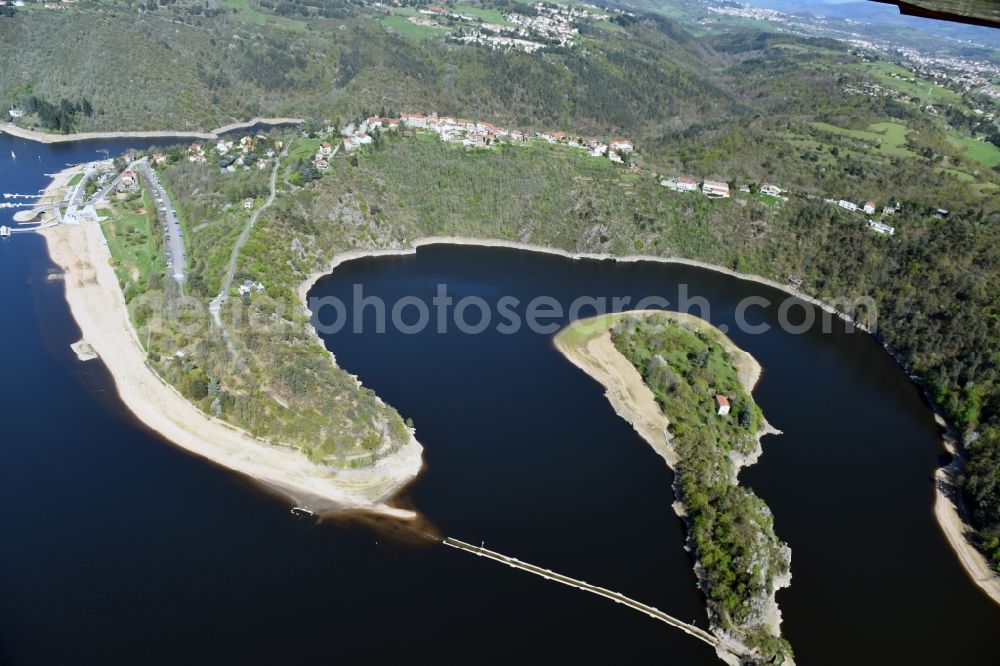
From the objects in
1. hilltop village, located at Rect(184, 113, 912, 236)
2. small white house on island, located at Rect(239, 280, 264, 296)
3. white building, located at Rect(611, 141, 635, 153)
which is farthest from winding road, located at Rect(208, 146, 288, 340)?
white building, located at Rect(611, 141, 635, 153)

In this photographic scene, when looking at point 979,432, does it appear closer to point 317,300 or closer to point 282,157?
point 317,300

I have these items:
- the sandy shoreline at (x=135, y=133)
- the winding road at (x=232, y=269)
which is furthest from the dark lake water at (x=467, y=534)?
the sandy shoreline at (x=135, y=133)

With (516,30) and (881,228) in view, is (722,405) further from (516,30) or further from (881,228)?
(516,30)

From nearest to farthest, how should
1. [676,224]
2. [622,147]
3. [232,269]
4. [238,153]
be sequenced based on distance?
[232,269] < [676,224] < [238,153] < [622,147]

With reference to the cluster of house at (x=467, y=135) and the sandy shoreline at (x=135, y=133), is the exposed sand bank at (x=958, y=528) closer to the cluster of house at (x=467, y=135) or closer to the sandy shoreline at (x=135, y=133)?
the cluster of house at (x=467, y=135)

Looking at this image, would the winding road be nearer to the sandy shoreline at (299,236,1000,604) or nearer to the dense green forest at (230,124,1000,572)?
the dense green forest at (230,124,1000,572)

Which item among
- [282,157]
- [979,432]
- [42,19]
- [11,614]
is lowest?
[11,614]

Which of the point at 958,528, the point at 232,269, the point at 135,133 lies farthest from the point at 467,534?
the point at 135,133

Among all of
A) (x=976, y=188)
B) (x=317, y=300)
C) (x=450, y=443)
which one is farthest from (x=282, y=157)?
(x=976, y=188)
